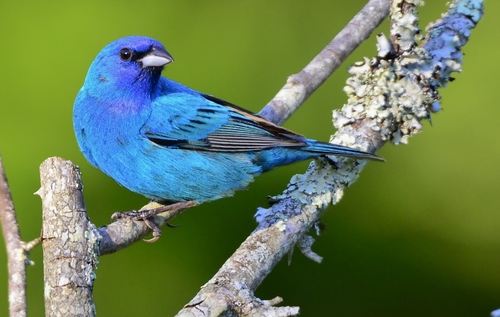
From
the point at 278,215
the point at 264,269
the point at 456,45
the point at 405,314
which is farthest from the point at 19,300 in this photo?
the point at 456,45

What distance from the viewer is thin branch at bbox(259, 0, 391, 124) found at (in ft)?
11.9

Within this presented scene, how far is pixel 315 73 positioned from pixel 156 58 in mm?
695

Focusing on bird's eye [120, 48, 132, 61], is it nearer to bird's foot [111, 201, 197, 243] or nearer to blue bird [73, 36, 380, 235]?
blue bird [73, 36, 380, 235]

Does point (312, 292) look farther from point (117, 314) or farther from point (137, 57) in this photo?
point (137, 57)

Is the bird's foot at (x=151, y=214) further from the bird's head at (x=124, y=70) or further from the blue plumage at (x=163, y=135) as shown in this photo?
the bird's head at (x=124, y=70)

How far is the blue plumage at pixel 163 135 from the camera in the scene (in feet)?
11.3

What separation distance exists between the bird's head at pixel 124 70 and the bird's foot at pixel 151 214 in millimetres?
543

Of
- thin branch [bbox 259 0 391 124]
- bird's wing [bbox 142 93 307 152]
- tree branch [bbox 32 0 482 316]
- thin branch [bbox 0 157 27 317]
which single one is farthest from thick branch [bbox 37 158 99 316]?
thin branch [bbox 259 0 391 124]

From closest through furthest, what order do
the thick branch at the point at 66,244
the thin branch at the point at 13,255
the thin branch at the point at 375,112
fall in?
the thin branch at the point at 13,255 < the thick branch at the point at 66,244 < the thin branch at the point at 375,112

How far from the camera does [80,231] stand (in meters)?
2.37

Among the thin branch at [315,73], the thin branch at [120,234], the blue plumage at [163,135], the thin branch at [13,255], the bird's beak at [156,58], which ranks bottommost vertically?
the thin branch at [13,255]

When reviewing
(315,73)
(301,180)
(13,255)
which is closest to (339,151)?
(301,180)

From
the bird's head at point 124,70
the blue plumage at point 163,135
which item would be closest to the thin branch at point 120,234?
the blue plumage at point 163,135

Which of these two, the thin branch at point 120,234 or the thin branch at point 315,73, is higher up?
the thin branch at point 315,73
